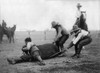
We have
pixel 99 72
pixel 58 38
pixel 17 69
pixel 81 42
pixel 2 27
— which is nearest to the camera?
pixel 99 72

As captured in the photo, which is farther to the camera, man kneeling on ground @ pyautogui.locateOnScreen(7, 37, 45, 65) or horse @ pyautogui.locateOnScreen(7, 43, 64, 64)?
horse @ pyautogui.locateOnScreen(7, 43, 64, 64)

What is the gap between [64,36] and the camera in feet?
31.9

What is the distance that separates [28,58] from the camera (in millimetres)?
8445

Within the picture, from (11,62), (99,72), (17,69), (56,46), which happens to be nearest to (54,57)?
(56,46)

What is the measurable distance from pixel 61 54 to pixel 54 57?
1.60ft

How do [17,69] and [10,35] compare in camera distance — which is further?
[10,35]

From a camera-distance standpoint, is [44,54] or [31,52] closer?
[31,52]

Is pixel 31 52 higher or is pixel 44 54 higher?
pixel 31 52

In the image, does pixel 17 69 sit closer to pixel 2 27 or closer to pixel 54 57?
pixel 54 57

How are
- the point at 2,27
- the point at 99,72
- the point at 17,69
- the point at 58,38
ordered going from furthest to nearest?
1. the point at 2,27
2. the point at 58,38
3. the point at 17,69
4. the point at 99,72

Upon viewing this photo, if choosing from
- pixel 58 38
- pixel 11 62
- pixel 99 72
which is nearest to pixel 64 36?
pixel 58 38

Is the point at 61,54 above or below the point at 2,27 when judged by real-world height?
below

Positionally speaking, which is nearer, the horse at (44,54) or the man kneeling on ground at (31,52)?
the man kneeling on ground at (31,52)

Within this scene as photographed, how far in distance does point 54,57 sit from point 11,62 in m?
2.11
